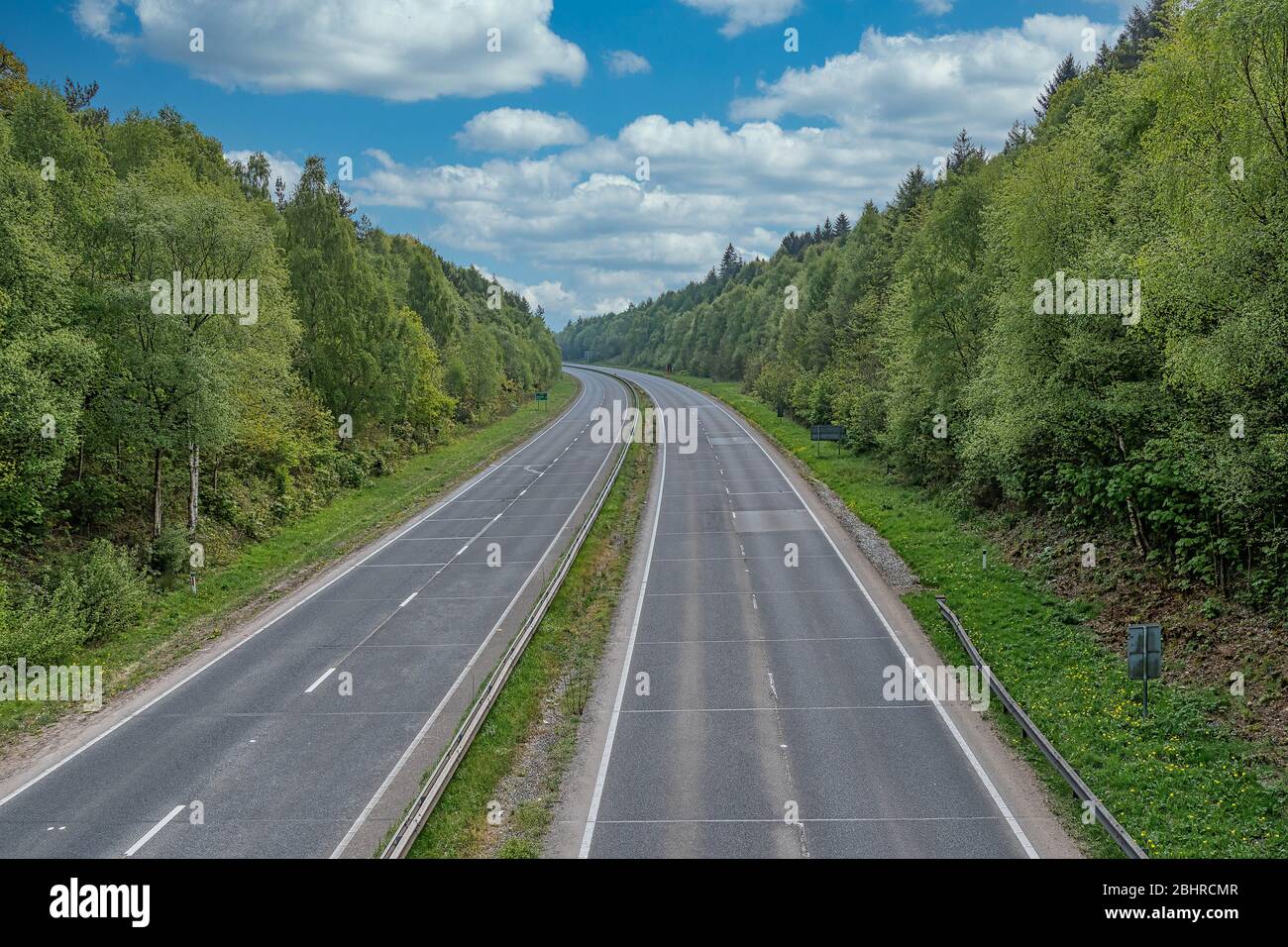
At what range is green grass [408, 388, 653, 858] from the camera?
14.2 metres

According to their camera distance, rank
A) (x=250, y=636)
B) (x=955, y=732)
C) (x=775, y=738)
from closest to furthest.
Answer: (x=775, y=738) → (x=955, y=732) → (x=250, y=636)

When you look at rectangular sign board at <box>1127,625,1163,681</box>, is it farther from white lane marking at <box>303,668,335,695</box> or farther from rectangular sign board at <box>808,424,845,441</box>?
rectangular sign board at <box>808,424,845,441</box>

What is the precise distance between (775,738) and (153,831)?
11.1 m

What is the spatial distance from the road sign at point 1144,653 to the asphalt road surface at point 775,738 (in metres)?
3.48

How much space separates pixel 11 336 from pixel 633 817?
20374 mm

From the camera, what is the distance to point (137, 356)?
2850 centimetres

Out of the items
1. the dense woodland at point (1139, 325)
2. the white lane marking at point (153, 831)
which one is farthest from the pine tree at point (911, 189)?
the white lane marking at point (153, 831)

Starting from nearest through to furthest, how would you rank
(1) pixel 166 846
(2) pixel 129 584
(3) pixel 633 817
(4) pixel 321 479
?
1. (1) pixel 166 846
2. (3) pixel 633 817
3. (2) pixel 129 584
4. (4) pixel 321 479

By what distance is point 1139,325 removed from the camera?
72.5 ft

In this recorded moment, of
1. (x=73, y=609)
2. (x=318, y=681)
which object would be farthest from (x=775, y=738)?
(x=73, y=609)

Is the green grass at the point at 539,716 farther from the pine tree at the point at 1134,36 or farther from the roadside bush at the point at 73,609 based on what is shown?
the pine tree at the point at 1134,36

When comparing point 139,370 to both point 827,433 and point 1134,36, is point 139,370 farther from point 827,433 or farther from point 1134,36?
point 1134,36
